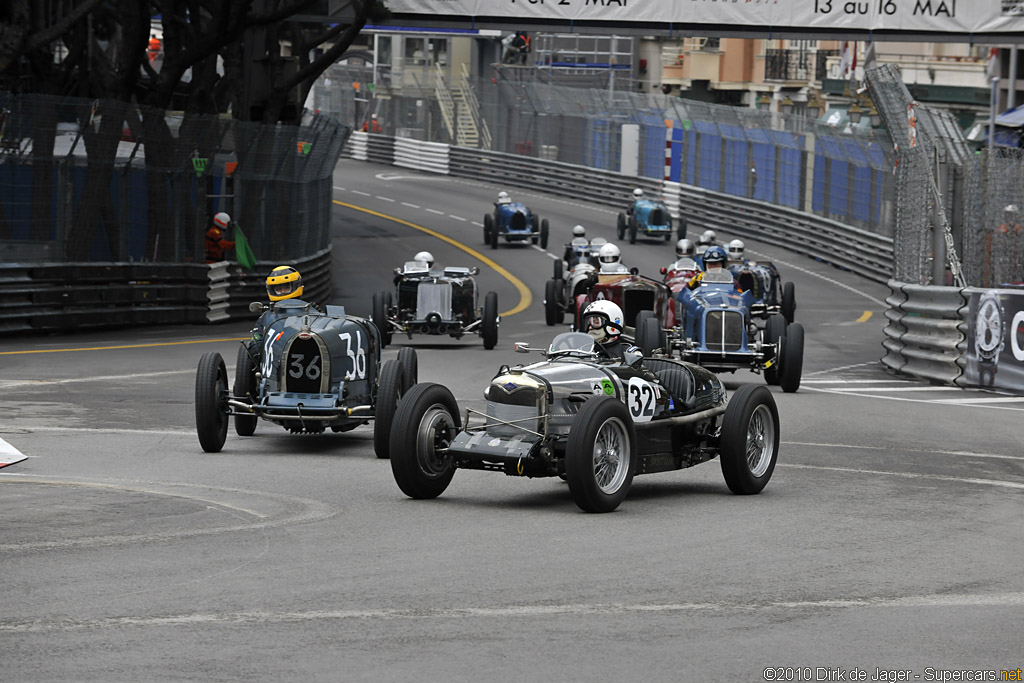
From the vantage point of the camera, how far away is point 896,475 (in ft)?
44.9

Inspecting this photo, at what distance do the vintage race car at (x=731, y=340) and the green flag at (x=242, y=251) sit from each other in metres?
10.5

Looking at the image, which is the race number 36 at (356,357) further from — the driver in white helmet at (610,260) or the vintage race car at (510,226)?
the vintage race car at (510,226)

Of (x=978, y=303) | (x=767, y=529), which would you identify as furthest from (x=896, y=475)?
(x=978, y=303)

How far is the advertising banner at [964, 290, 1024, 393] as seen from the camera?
2112 cm

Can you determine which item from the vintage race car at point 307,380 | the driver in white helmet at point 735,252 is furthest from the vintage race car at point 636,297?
the vintage race car at point 307,380

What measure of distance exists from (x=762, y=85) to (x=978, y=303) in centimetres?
6669

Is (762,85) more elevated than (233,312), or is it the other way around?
(762,85)

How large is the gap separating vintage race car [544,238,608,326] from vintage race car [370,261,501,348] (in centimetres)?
171

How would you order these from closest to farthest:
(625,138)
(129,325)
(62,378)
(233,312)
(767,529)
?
(767,529) → (62,378) → (129,325) → (233,312) → (625,138)

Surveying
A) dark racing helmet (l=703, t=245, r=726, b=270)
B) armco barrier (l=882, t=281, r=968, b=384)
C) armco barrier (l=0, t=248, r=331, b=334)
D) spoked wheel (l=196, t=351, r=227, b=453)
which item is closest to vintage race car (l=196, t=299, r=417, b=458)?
spoked wheel (l=196, t=351, r=227, b=453)

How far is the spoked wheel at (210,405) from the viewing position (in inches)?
549

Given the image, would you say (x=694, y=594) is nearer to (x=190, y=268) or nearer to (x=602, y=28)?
(x=190, y=268)

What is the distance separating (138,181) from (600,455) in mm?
17855

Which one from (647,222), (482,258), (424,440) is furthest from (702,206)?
(424,440)
